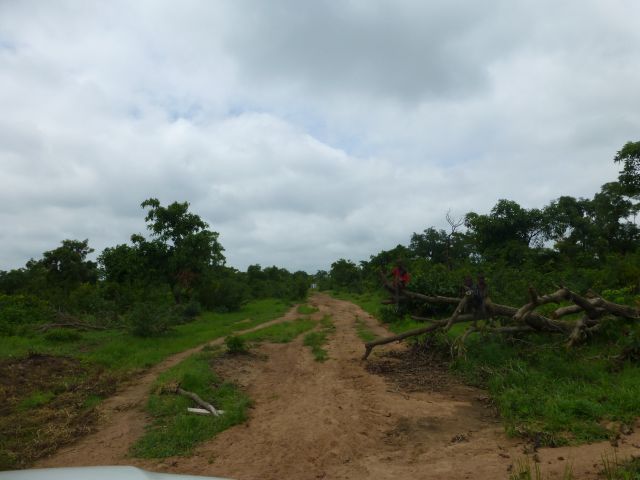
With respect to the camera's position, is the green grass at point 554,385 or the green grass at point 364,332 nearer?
the green grass at point 554,385

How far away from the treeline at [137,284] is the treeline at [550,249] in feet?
30.0

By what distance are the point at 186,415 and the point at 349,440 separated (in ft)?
8.26

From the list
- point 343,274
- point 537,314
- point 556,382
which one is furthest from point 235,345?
point 343,274

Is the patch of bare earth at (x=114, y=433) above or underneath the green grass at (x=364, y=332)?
underneath

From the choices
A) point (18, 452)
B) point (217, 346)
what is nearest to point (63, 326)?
point (217, 346)

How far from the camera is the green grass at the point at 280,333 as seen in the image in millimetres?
14086

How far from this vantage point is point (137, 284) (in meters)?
21.6

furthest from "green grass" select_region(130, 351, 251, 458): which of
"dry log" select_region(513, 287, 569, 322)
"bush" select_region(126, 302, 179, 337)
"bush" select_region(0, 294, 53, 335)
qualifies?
"bush" select_region(0, 294, 53, 335)

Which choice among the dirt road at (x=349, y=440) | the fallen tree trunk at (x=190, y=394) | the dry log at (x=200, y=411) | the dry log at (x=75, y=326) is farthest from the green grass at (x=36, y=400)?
the dry log at (x=75, y=326)

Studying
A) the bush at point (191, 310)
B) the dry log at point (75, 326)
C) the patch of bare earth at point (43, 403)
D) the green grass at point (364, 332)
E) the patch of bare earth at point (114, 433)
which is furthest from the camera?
the bush at point (191, 310)

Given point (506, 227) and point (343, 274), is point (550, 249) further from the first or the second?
point (343, 274)

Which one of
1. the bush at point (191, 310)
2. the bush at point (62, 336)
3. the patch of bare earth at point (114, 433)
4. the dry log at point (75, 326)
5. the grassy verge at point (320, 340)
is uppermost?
the bush at point (191, 310)

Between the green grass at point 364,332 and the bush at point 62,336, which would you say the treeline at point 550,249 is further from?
the bush at point 62,336

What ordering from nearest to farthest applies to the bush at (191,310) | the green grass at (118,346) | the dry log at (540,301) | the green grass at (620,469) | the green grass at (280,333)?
the green grass at (620,469), the dry log at (540,301), the green grass at (118,346), the green grass at (280,333), the bush at (191,310)
